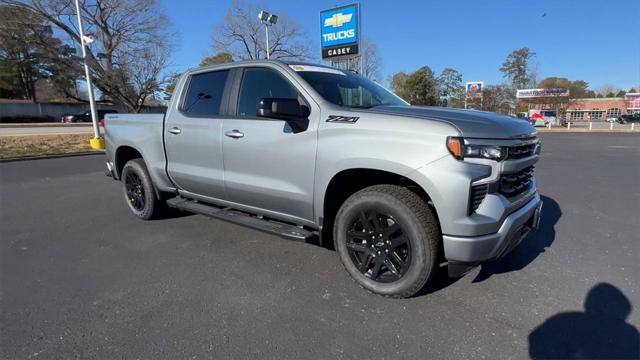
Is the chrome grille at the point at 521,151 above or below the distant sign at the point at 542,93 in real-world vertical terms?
below

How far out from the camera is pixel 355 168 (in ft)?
9.19

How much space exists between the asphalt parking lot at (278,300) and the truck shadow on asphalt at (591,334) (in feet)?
0.03

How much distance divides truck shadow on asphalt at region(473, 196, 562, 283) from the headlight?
125cm

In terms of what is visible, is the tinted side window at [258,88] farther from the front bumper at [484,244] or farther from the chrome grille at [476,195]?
the front bumper at [484,244]

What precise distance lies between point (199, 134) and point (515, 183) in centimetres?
305

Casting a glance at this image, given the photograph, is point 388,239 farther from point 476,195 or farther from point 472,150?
point 472,150

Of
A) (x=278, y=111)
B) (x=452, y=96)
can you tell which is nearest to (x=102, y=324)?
(x=278, y=111)

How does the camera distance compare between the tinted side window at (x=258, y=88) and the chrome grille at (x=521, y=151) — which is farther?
the tinted side window at (x=258, y=88)

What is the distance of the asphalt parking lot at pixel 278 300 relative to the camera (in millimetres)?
2309

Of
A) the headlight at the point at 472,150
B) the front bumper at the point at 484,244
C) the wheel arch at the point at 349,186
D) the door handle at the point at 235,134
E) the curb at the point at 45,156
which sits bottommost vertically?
the curb at the point at 45,156

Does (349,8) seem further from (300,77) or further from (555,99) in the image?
(555,99)

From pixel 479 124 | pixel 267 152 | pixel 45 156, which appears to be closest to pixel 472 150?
pixel 479 124

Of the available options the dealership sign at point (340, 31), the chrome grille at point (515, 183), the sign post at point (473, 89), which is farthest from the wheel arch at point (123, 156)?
the sign post at point (473, 89)

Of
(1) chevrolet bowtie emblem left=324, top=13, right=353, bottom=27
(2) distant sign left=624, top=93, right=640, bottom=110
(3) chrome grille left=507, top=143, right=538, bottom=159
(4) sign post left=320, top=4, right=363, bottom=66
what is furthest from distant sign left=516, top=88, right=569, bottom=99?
(3) chrome grille left=507, top=143, right=538, bottom=159
